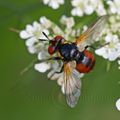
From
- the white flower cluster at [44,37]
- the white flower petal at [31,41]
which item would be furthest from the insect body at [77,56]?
the white flower petal at [31,41]

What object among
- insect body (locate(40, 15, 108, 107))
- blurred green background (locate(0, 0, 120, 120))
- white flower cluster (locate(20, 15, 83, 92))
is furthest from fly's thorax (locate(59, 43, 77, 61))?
blurred green background (locate(0, 0, 120, 120))

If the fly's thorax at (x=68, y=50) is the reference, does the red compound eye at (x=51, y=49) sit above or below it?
above

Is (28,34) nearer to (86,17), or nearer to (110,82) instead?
(86,17)

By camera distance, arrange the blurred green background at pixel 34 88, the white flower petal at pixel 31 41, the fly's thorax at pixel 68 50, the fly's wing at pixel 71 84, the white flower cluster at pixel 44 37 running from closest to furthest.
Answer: the fly's wing at pixel 71 84, the fly's thorax at pixel 68 50, the white flower cluster at pixel 44 37, the white flower petal at pixel 31 41, the blurred green background at pixel 34 88

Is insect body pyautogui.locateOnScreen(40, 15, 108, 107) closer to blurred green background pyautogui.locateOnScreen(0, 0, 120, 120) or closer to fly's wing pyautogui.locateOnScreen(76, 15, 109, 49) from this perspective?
fly's wing pyautogui.locateOnScreen(76, 15, 109, 49)

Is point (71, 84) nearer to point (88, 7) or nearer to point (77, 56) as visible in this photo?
point (77, 56)

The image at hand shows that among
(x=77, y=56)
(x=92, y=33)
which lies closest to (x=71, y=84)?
(x=77, y=56)

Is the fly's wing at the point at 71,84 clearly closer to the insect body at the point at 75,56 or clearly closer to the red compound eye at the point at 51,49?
the insect body at the point at 75,56
